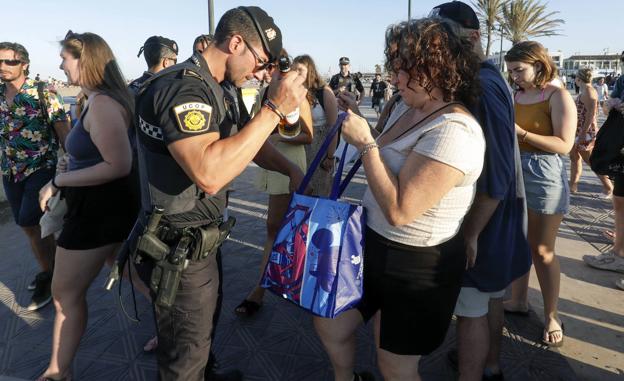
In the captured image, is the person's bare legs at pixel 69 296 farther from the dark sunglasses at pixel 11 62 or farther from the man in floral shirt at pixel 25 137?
the dark sunglasses at pixel 11 62

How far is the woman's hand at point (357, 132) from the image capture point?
5.11 feet

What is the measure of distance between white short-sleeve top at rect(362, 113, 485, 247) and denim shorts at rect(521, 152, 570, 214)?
130cm

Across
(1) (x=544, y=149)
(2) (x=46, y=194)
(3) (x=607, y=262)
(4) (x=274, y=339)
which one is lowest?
(4) (x=274, y=339)

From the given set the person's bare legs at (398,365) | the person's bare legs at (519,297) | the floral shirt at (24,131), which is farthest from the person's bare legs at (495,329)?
the floral shirt at (24,131)

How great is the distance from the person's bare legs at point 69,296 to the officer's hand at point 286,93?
141 cm

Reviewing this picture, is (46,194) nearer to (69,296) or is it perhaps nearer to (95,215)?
(95,215)

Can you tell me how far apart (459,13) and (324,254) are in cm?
124

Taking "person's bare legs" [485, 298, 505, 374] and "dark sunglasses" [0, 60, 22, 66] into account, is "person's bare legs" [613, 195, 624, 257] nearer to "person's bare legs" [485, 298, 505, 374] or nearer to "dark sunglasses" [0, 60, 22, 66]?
"person's bare legs" [485, 298, 505, 374]

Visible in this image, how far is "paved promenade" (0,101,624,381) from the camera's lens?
260 centimetres

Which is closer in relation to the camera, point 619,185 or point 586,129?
point 619,185

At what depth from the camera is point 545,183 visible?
268 cm

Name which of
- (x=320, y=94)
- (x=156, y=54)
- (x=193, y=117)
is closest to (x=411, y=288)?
(x=193, y=117)

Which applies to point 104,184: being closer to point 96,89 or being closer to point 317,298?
point 96,89

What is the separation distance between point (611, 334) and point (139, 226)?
314 cm
